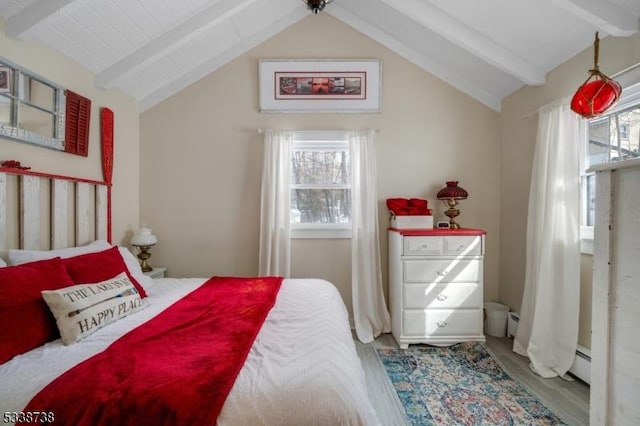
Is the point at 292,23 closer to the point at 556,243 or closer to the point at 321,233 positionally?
the point at 321,233

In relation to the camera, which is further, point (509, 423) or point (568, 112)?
point (568, 112)

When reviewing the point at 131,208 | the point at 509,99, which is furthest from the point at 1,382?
the point at 509,99

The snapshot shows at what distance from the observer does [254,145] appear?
2.95 metres

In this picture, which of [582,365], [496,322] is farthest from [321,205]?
[582,365]

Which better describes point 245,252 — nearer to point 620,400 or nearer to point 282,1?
point 282,1

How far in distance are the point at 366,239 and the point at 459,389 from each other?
137cm

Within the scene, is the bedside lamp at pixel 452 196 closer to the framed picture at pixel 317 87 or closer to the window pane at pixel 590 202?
the window pane at pixel 590 202

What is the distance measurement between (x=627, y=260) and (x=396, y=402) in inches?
63.6

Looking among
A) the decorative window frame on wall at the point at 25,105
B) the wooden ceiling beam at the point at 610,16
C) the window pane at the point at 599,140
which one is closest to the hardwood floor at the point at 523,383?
the window pane at the point at 599,140

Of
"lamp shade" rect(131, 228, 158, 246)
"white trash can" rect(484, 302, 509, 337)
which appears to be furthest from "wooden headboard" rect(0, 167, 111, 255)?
"white trash can" rect(484, 302, 509, 337)

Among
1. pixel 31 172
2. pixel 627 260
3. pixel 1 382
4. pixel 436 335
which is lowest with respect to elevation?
pixel 436 335

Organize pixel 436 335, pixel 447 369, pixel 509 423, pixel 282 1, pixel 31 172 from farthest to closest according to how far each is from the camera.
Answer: pixel 282 1 → pixel 436 335 → pixel 447 369 → pixel 31 172 → pixel 509 423

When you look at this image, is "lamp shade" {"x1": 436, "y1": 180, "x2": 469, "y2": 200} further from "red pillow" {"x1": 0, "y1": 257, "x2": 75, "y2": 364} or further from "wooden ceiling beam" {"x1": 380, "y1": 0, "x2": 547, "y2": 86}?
"red pillow" {"x1": 0, "y1": 257, "x2": 75, "y2": 364}

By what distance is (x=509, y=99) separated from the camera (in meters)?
2.79
